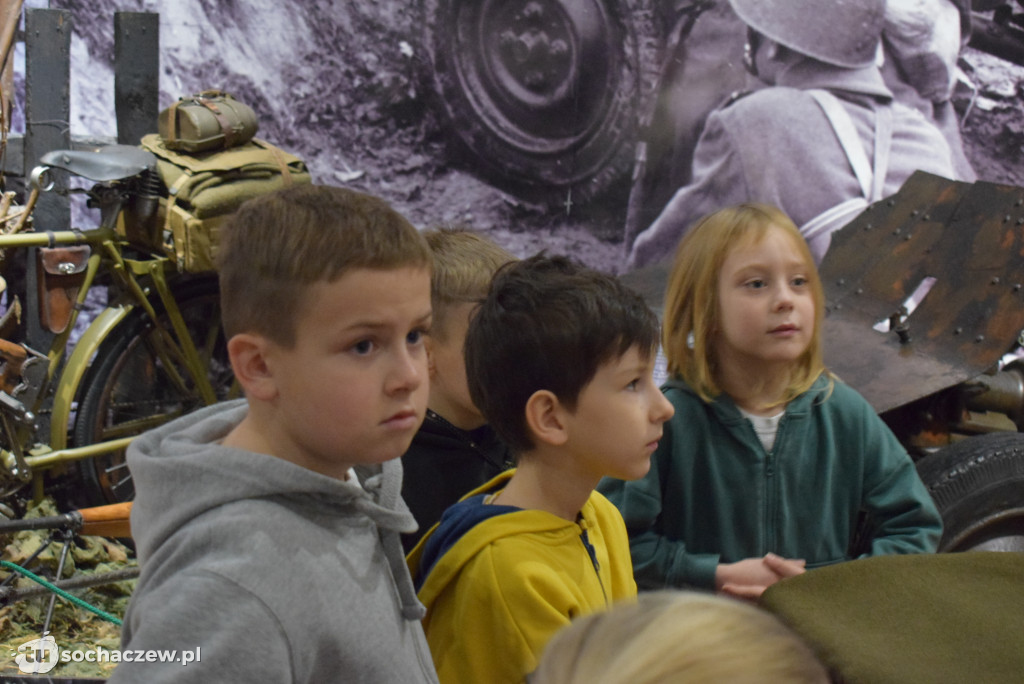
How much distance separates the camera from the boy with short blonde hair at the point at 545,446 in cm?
145

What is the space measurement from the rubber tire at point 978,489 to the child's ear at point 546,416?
161 cm

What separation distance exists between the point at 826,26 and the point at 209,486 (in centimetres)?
523

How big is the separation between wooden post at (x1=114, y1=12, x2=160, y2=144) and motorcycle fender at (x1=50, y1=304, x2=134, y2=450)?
2.83 feet

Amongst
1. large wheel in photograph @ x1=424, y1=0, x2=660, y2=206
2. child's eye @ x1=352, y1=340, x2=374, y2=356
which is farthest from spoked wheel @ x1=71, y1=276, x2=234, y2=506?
child's eye @ x1=352, y1=340, x2=374, y2=356

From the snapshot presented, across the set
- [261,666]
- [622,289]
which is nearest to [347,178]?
[622,289]

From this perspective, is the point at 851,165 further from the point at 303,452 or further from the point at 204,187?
the point at 303,452

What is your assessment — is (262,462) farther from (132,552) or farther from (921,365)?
(132,552)

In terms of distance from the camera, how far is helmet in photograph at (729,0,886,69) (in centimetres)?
545

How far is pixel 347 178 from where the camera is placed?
4.77 metres

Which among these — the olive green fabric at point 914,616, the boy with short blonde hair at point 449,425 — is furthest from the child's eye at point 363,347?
the boy with short blonde hair at point 449,425

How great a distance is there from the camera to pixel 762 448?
2.01m

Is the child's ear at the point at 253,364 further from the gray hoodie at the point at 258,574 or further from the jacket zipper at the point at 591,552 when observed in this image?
the jacket zipper at the point at 591,552

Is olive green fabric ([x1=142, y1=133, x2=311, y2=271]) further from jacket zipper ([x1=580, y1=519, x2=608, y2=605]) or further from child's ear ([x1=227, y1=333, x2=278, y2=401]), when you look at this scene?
child's ear ([x1=227, y1=333, x2=278, y2=401])

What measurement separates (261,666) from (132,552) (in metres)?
3.42
